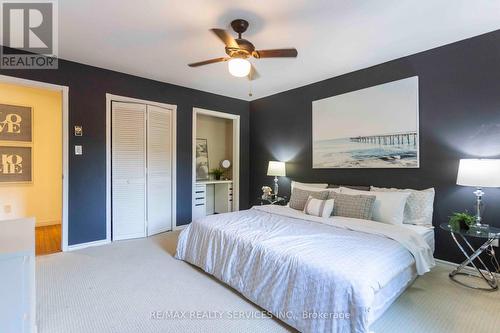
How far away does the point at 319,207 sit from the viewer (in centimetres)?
306

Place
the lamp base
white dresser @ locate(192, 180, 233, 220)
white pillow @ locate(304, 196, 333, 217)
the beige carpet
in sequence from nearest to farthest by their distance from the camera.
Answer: the beige carpet < the lamp base < white pillow @ locate(304, 196, 333, 217) < white dresser @ locate(192, 180, 233, 220)

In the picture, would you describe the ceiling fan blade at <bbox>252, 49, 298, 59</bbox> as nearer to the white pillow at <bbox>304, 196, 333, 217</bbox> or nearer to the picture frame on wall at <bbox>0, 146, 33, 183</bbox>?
the white pillow at <bbox>304, 196, 333, 217</bbox>

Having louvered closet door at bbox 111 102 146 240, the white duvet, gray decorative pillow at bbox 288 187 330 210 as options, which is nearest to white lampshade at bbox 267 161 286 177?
gray decorative pillow at bbox 288 187 330 210

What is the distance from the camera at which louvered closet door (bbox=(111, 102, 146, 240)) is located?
3826mm

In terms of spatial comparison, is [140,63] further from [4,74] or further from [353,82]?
[353,82]

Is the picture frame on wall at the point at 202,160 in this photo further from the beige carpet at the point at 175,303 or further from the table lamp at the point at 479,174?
the table lamp at the point at 479,174

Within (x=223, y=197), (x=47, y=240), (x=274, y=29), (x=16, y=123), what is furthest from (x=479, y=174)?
(x=16, y=123)

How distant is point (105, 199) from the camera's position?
147 inches

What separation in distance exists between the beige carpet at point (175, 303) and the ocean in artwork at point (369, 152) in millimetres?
1328

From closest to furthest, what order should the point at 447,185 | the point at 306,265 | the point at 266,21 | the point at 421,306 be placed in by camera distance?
the point at 306,265
the point at 421,306
the point at 266,21
the point at 447,185

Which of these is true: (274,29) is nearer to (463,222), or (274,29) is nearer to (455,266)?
(463,222)

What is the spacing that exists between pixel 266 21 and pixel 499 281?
11.2 feet

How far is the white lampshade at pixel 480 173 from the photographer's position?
2298 millimetres

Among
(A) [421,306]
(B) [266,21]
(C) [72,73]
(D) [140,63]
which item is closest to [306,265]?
(A) [421,306]
